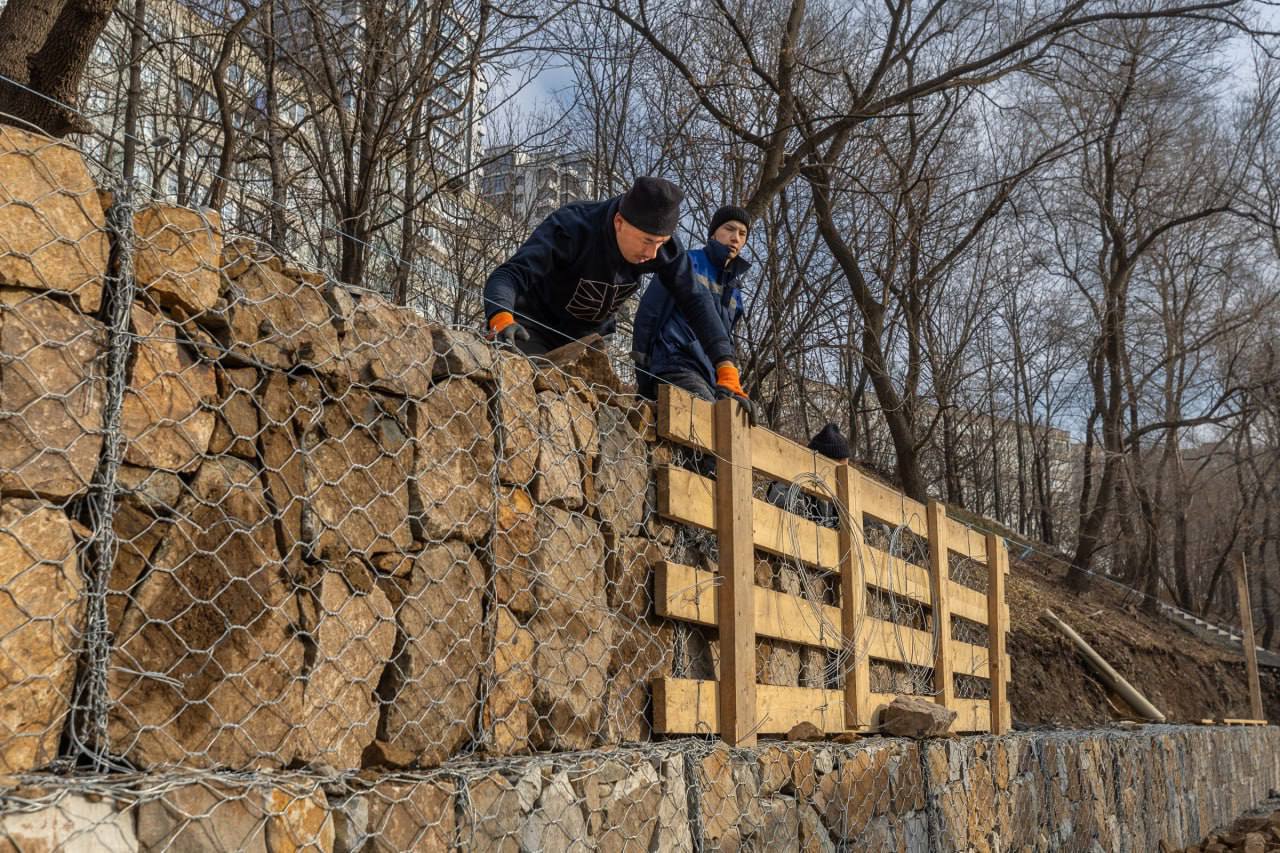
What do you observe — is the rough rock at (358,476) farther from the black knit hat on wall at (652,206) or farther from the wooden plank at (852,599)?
the wooden plank at (852,599)

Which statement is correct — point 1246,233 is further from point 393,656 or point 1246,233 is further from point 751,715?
point 393,656

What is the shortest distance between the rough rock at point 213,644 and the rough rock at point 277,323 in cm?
27

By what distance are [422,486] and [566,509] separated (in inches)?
29.0

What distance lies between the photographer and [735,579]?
13.8 feet

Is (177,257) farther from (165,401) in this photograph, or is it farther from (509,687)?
(509,687)

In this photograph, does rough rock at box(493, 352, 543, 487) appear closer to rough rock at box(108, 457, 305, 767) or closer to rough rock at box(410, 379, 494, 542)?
rough rock at box(410, 379, 494, 542)

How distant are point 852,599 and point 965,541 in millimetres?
1964

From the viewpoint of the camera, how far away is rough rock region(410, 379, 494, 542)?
299 centimetres

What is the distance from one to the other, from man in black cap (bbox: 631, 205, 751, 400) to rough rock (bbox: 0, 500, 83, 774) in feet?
8.81

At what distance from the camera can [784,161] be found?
9656 millimetres

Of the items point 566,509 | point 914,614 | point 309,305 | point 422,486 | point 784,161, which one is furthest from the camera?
point 784,161

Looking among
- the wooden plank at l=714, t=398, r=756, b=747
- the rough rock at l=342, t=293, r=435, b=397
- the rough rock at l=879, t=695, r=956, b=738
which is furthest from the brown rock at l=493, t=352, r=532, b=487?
the rough rock at l=879, t=695, r=956, b=738

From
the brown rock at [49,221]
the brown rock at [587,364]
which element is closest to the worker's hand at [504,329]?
the brown rock at [587,364]

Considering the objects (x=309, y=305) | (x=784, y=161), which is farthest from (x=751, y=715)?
(x=784, y=161)
